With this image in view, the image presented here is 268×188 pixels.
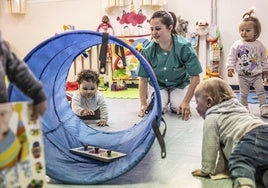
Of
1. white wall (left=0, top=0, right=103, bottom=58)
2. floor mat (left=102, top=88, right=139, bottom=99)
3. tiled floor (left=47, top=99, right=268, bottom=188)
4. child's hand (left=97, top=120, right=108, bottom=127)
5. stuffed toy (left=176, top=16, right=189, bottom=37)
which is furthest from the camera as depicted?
white wall (left=0, top=0, right=103, bottom=58)

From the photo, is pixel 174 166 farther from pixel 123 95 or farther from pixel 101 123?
pixel 123 95

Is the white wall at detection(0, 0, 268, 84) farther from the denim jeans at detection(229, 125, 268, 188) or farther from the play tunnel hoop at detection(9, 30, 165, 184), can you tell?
the denim jeans at detection(229, 125, 268, 188)

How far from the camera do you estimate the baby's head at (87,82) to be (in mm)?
2270

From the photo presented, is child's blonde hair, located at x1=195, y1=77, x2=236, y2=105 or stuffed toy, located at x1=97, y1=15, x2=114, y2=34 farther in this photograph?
stuffed toy, located at x1=97, y1=15, x2=114, y2=34

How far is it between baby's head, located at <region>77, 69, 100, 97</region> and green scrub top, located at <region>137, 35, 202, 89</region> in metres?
0.30

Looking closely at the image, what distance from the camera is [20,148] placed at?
79 centimetres

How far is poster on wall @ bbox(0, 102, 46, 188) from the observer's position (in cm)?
76

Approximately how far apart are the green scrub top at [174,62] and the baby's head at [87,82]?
30cm

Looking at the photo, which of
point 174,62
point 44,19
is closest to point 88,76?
point 174,62

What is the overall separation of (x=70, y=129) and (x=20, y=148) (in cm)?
93

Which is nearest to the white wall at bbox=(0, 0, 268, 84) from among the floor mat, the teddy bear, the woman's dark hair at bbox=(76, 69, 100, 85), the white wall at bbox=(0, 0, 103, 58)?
the white wall at bbox=(0, 0, 103, 58)

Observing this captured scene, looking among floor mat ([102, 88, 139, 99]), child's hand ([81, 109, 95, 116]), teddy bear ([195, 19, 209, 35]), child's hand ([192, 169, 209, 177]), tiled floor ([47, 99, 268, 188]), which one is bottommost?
floor mat ([102, 88, 139, 99])

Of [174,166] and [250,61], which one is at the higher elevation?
[250,61]

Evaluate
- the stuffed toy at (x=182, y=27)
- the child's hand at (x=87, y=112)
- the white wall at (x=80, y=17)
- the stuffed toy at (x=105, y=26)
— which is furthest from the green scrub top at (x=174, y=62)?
the stuffed toy at (x=105, y=26)
